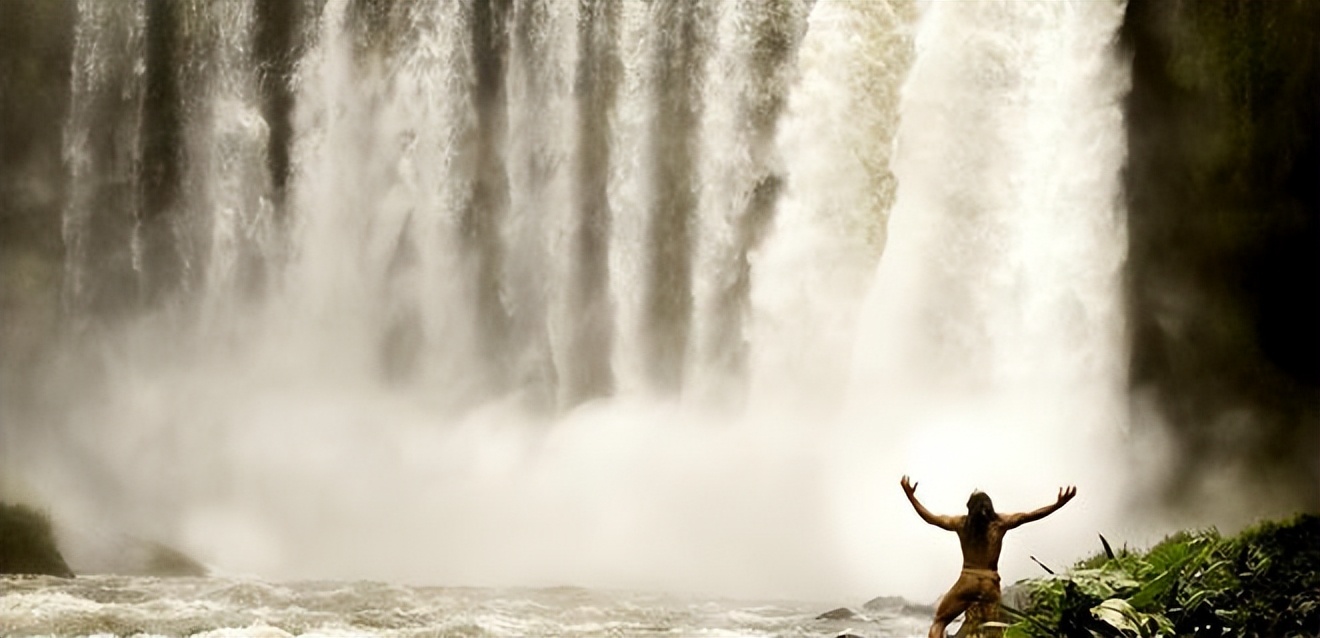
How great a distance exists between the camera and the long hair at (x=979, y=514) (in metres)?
9.74

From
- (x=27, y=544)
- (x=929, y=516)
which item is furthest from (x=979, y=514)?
(x=27, y=544)

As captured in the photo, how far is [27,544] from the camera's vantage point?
20141 millimetres

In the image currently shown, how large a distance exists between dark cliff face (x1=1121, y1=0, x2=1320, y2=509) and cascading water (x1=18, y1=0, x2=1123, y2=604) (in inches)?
21.2

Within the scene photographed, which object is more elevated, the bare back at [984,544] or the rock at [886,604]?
the rock at [886,604]

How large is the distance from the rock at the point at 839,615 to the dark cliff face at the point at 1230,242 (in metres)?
3.87

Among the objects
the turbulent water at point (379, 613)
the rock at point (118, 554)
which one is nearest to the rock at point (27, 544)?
the rock at point (118, 554)

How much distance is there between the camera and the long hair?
9.74 meters

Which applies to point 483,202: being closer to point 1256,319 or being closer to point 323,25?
point 323,25

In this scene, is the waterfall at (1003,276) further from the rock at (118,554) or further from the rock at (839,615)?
the rock at (118,554)

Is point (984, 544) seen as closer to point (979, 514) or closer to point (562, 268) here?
point (979, 514)

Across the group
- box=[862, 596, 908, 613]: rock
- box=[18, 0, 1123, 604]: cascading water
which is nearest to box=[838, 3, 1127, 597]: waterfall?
box=[18, 0, 1123, 604]: cascading water

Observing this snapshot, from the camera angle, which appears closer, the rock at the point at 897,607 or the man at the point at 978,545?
the man at the point at 978,545

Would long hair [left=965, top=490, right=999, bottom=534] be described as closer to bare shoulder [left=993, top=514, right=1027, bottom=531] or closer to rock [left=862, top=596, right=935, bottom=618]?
bare shoulder [left=993, top=514, right=1027, bottom=531]

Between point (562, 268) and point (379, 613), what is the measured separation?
6.23 meters
